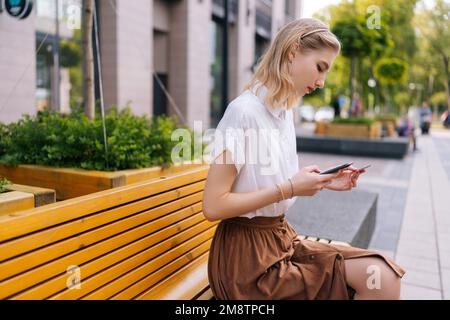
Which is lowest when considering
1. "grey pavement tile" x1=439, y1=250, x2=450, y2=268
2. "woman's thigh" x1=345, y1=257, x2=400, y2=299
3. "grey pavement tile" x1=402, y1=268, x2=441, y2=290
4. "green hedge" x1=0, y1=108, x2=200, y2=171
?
"grey pavement tile" x1=402, y1=268, x2=441, y2=290

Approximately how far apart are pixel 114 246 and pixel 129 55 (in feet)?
33.1

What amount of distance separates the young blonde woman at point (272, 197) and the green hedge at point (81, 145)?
55.0 inches

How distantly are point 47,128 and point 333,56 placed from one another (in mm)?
2219

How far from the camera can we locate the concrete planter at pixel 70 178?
2904 mm

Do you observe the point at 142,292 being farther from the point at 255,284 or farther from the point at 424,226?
the point at 424,226

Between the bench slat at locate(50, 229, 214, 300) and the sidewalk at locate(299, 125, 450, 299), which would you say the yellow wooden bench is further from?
the sidewalk at locate(299, 125, 450, 299)

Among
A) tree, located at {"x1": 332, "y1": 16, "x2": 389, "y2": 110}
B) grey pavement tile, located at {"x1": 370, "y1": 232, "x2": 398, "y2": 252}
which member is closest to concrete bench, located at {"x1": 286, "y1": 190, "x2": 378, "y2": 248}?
grey pavement tile, located at {"x1": 370, "y1": 232, "x2": 398, "y2": 252}

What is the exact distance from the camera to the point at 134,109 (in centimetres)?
1188

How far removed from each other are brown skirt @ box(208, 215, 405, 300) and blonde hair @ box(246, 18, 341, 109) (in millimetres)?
567

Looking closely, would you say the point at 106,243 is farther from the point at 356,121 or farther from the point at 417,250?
the point at 356,121

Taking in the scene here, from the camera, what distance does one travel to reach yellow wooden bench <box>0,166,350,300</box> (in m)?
1.63

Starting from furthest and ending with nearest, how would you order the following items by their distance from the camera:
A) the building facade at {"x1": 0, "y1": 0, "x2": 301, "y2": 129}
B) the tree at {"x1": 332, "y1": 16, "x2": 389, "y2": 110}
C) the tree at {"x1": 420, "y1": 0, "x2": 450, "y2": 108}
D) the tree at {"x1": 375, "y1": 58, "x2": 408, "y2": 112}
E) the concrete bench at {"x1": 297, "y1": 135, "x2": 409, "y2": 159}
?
the tree at {"x1": 420, "y1": 0, "x2": 450, "y2": 108}, the tree at {"x1": 375, "y1": 58, "x2": 408, "y2": 112}, the tree at {"x1": 332, "y1": 16, "x2": 389, "y2": 110}, the concrete bench at {"x1": 297, "y1": 135, "x2": 409, "y2": 159}, the building facade at {"x1": 0, "y1": 0, "x2": 301, "y2": 129}

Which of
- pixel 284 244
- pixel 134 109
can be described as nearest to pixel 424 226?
pixel 284 244

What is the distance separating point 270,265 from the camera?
2.00 m
